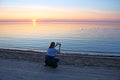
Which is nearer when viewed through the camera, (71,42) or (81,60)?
(81,60)

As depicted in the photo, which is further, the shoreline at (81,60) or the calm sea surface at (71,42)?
the calm sea surface at (71,42)

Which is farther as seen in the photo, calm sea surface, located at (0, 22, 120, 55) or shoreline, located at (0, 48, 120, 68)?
calm sea surface, located at (0, 22, 120, 55)

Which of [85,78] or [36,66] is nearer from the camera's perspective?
[85,78]

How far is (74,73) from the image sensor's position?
14117 mm

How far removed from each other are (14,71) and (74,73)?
3.24 meters

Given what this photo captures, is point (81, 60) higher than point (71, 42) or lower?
lower

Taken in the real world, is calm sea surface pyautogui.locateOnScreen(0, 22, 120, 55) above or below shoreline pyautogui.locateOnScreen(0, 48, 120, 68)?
above

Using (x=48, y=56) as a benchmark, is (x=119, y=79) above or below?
below

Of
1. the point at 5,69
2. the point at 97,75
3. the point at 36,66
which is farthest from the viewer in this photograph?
the point at 36,66

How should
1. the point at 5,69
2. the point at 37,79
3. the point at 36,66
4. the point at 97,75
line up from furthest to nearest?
the point at 36,66 < the point at 5,69 < the point at 97,75 < the point at 37,79

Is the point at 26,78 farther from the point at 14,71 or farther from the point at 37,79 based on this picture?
the point at 14,71

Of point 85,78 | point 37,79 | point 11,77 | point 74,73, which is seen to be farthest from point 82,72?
point 11,77

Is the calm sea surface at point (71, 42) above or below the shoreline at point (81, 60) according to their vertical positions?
above

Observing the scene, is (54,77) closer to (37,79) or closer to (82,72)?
(37,79)
